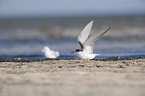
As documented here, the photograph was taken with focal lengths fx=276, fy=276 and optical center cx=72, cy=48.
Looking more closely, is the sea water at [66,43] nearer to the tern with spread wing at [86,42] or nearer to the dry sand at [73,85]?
the tern with spread wing at [86,42]

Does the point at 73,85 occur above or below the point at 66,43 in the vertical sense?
below

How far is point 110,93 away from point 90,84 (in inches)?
24.0

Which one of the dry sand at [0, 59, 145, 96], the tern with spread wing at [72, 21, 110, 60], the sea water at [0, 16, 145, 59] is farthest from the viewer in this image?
the sea water at [0, 16, 145, 59]

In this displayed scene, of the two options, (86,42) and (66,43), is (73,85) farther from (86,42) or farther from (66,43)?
(66,43)

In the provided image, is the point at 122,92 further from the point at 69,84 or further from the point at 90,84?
the point at 69,84

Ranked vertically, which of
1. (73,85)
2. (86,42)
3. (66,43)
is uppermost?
(66,43)

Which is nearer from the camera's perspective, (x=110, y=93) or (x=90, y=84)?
(x=110, y=93)

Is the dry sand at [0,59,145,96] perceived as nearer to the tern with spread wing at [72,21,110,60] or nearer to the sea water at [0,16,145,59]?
the tern with spread wing at [72,21,110,60]

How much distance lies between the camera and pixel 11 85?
4.55 m

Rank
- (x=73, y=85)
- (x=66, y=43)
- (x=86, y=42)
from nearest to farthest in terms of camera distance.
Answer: (x=73, y=85) → (x=86, y=42) → (x=66, y=43)

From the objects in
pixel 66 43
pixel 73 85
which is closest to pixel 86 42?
pixel 73 85

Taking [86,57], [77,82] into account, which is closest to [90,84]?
[77,82]

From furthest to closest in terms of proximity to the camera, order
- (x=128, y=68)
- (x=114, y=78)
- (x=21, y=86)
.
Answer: (x=128, y=68)
(x=114, y=78)
(x=21, y=86)

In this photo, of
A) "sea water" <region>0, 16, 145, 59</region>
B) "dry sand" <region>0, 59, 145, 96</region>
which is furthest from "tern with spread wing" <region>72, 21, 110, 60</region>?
"dry sand" <region>0, 59, 145, 96</region>
